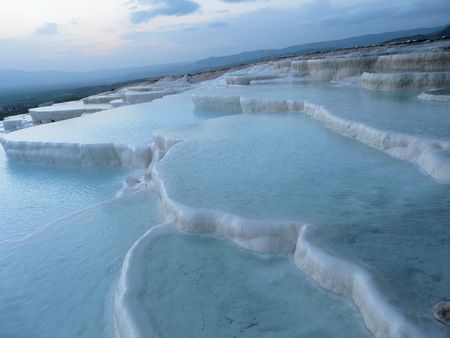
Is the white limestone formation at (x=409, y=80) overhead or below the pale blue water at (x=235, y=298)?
below

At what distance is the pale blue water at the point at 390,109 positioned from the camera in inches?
184

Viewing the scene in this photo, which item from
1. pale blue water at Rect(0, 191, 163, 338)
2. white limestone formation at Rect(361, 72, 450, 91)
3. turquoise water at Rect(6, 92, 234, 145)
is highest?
pale blue water at Rect(0, 191, 163, 338)

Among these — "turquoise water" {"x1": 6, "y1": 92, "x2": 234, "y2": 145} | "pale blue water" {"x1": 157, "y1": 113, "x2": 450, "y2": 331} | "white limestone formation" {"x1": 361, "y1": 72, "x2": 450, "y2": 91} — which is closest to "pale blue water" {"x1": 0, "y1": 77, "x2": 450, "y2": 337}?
"pale blue water" {"x1": 157, "y1": 113, "x2": 450, "y2": 331}

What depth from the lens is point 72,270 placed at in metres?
3.40

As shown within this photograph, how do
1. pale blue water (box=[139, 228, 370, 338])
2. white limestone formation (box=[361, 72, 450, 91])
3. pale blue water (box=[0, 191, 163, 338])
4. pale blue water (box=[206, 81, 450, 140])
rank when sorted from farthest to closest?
white limestone formation (box=[361, 72, 450, 91]) < pale blue water (box=[206, 81, 450, 140]) < pale blue water (box=[0, 191, 163, 338]) < pale blue water (box=[139, 228, 370, 338])

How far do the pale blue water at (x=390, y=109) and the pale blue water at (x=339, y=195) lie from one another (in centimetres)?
50

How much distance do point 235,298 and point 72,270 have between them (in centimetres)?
166

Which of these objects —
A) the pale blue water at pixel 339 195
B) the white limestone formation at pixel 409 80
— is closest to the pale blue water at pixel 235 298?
the pale blue water at pixel 339 195

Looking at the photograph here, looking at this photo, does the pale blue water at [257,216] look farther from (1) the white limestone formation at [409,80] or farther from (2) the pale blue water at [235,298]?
(1) the white limestone formation at [409,80]

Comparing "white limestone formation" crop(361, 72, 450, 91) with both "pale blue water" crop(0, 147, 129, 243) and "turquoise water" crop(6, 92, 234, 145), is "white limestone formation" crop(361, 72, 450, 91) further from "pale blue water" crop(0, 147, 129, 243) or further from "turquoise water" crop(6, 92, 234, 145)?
"pale blue water" crop(0, 147, 129, 243)

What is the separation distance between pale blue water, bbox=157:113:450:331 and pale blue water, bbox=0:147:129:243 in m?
1.47

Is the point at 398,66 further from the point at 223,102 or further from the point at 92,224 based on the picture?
the point at 92,224

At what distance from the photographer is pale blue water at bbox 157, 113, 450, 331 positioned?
2.26m

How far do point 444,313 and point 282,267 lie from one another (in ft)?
3.43
